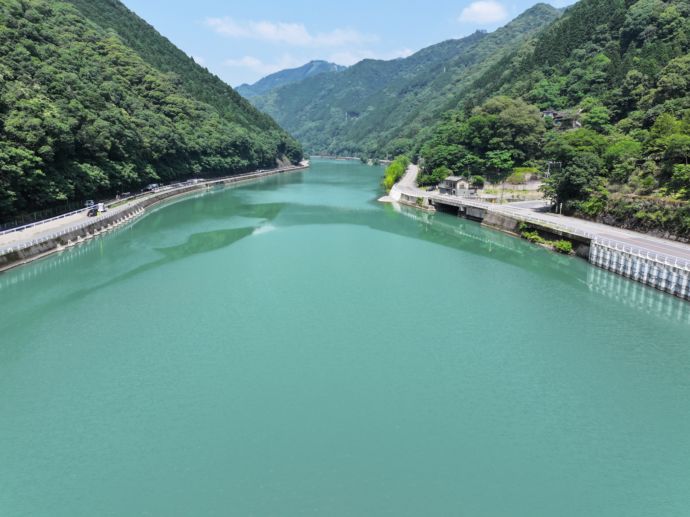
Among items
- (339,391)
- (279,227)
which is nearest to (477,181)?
(279,227)

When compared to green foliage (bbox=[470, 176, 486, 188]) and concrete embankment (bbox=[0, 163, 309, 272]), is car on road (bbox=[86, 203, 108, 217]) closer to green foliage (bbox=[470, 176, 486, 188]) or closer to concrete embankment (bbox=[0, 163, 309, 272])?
concrete embankment (bbox=[0, 163, 309, 272])

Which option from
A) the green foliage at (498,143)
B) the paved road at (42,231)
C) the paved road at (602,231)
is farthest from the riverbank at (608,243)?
the paved road at (42,231)

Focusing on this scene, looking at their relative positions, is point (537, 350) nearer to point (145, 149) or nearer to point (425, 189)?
point (425, 189)

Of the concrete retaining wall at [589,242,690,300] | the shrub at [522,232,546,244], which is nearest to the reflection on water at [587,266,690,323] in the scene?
the concrete retaining wall at [589,242,690,300]

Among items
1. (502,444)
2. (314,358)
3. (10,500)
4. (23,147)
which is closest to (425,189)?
(23,147)

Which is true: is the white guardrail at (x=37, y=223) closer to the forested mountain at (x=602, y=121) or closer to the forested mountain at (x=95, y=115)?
the forested mountain at (x=95, y=115)
